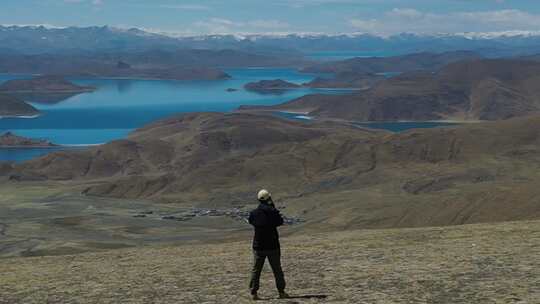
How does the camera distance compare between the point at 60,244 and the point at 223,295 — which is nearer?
the point at 223,295

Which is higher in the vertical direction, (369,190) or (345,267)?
(345,267)

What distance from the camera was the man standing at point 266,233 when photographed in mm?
15625

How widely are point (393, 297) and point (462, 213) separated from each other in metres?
45.7

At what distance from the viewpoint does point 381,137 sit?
13388cm

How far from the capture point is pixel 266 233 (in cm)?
1588

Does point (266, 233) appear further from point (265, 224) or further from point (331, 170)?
point (331, 170)

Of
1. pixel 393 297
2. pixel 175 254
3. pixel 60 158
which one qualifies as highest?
pixel 393 297

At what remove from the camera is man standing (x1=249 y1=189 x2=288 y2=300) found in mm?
15625

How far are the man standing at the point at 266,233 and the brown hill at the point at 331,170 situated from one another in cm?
5172

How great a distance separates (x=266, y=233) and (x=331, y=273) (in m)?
4.68

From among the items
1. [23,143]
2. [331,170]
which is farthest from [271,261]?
[23,143]

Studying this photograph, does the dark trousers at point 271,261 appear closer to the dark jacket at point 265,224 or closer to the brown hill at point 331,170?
the dark jacket at point 265,224

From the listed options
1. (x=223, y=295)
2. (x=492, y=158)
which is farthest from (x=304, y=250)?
(x=492, y=158)

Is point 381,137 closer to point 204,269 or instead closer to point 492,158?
point 492,158
